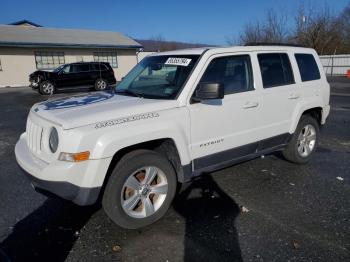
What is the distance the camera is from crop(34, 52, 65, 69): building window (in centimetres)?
2544

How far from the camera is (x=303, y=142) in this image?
5.36 meters

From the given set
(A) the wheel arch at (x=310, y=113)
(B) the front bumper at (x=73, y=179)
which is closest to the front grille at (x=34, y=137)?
(B) the front bumper at (x=73, y=179)

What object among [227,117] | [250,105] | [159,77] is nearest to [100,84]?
[159,77]

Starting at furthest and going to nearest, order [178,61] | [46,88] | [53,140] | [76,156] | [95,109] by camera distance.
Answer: [46,88] < [178,61] < [95,109] < [53,140] < [76,156]

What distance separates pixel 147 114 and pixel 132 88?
1149mm

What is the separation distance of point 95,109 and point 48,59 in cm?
2523

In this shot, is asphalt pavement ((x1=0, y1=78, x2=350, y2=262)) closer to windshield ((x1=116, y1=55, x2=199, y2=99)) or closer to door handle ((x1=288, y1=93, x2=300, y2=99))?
door handle ((x1=288, y1=93, x2=300, y2=99))

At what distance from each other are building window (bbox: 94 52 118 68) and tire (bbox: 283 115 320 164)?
25.2m

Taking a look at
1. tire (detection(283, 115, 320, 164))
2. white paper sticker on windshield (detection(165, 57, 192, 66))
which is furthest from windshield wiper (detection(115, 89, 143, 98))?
tire (detection(283, 115, 320, 164))

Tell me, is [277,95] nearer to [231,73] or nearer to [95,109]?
[231,73]

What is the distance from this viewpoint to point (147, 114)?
3.36m

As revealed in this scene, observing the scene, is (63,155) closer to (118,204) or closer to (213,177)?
(118,204)

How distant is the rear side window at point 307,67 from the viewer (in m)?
5.06

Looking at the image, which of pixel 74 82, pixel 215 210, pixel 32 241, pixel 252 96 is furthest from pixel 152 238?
pixel 74 82
